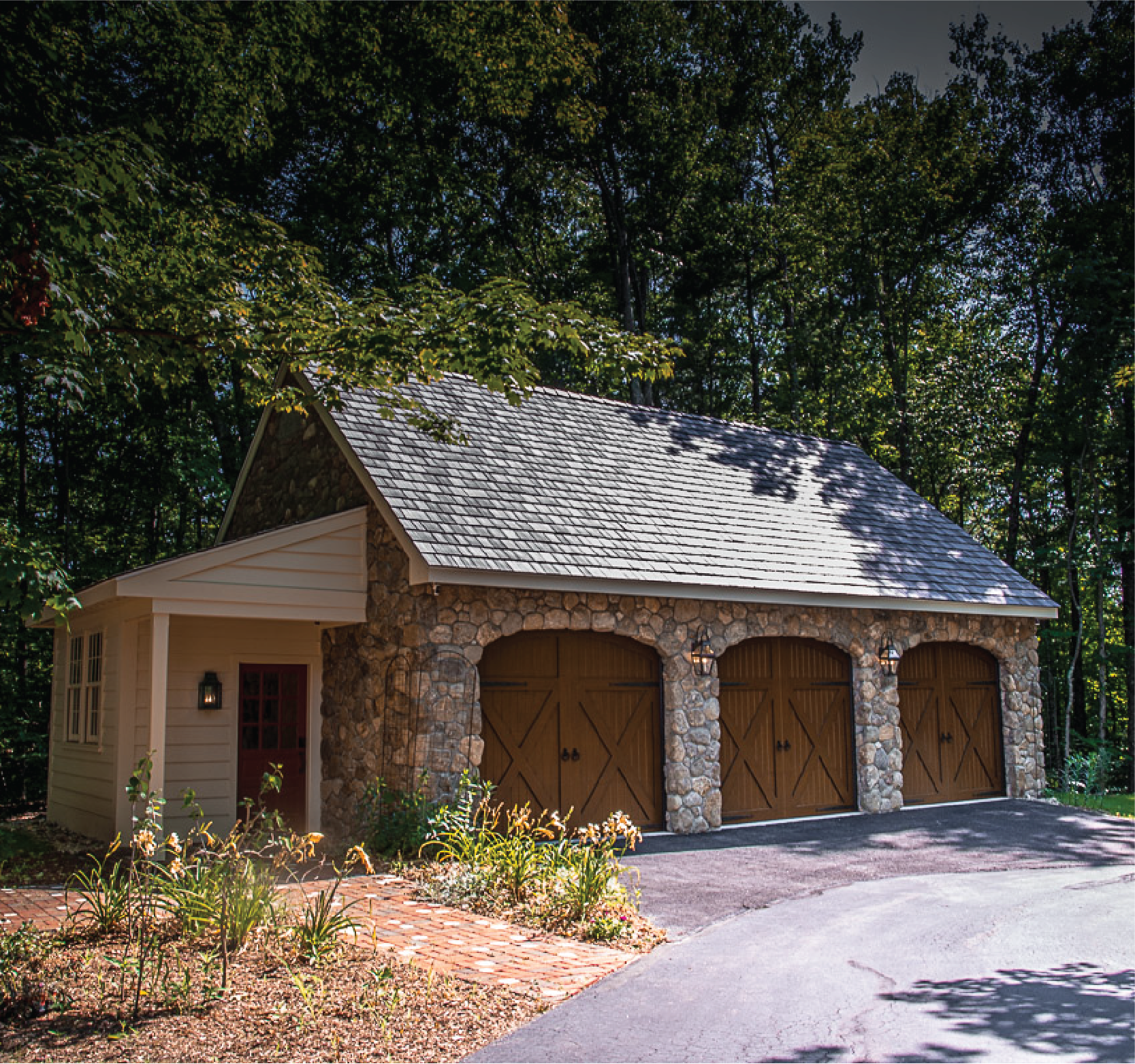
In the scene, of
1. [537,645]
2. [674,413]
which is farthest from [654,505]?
[674,413]

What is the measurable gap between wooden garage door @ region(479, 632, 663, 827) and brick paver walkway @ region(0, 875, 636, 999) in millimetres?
2819

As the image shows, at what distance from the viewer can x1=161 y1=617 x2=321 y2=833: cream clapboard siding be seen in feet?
36.7

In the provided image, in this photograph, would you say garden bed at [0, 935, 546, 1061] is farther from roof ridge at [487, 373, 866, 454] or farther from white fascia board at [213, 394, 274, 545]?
roof ridge at [487, 373, 866, 454]

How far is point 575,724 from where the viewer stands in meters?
11.5

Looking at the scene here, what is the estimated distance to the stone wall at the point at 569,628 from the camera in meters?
10.2

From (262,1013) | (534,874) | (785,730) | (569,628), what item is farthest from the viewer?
(785,730)

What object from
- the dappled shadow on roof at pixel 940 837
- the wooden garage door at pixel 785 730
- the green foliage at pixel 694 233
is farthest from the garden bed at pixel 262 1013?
the green foliage at pixel 694 233

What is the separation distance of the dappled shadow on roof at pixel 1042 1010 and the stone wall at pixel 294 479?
25.6 feet

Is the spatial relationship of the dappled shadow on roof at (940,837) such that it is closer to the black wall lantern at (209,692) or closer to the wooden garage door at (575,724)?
the wooden garage door at (575,724)

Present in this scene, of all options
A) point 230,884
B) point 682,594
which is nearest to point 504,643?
point 682,594

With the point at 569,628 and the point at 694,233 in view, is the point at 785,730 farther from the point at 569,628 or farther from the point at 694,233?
the point at 694,233

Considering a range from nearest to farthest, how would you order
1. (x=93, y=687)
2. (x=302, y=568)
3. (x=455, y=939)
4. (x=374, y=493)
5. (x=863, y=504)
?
1. (x=455, y=939)
2. (x=302, y=568)
3. (x=374, y=493)
4. (x=93, y=687)
5. (x=863, y=504)

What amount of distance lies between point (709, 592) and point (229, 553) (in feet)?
17.9

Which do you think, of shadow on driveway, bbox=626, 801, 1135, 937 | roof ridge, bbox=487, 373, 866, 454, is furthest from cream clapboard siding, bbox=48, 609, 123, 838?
roof ridge, bbox=487, 373, 866, 454
